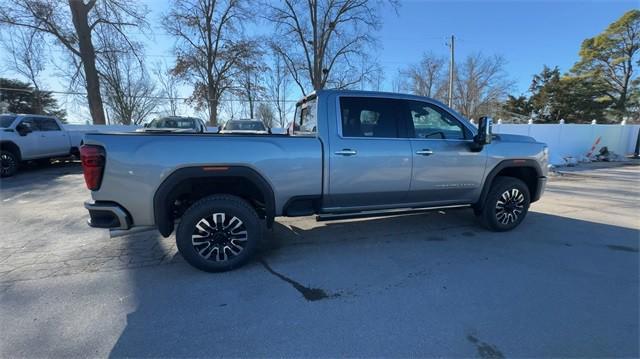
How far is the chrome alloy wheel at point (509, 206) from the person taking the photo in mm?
4500

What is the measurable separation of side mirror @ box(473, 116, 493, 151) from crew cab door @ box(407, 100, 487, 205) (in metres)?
0.16

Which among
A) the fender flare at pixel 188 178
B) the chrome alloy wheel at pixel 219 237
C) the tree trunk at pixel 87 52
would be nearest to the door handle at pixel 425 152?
the fender flare at pixel 188 178

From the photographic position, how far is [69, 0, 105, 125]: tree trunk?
51.6 feet

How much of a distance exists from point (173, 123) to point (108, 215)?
34.2ft

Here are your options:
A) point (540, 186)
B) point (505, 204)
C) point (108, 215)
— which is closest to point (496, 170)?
point (505, 204)

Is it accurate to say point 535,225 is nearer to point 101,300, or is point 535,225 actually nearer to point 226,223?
point 226,223

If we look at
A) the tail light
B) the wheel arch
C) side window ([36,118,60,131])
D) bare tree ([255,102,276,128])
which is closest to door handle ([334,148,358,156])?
the tail light

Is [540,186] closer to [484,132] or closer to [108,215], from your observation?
[484,132]

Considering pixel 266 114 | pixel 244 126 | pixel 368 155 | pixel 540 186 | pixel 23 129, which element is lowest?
pixel 540 186

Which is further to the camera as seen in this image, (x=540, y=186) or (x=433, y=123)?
(x=540, y=186)

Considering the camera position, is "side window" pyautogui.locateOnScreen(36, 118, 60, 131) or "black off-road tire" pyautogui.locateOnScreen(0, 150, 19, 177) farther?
"side window" pyautogui.locateOnScreen(36, 118, 60, 131)

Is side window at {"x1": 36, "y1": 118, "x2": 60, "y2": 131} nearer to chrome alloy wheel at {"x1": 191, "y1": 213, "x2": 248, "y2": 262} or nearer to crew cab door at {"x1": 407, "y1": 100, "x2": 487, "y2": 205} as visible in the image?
chrome alloy wheel at {"x1": 191, "y1": 213, "x2": 248, "y2": 262}

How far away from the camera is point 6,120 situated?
360 inches

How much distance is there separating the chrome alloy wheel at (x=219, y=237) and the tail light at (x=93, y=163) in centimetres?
103
